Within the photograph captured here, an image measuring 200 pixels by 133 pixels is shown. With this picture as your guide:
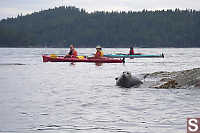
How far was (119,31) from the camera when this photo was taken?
17762 cm

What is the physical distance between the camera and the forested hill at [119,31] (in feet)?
561

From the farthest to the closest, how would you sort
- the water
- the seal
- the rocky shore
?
the seal
the rocky shore
the water

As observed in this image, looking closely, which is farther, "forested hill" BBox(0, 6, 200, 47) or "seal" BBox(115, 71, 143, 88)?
"forested hill" BBox(0, 6, 200, 47)

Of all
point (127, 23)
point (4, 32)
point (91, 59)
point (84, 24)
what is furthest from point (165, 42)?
point (91, 59)

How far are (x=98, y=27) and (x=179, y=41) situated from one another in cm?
3688

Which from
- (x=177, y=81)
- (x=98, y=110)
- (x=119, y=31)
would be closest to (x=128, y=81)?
(x=177, y=81)

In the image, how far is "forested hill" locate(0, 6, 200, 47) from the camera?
171000 mm

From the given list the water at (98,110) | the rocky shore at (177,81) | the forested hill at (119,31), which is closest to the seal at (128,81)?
the rocky shore at (177,81)

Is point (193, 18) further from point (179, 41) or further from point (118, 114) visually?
point (118, 114)

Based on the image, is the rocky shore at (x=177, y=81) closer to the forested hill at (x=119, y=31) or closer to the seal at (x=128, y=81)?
the seal at (x=128, y=81)

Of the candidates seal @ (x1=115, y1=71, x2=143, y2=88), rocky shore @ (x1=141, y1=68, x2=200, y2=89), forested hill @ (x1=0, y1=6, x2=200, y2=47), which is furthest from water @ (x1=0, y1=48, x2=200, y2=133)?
forested hill @ (x1=0, y1=6, x2=200, y2=47)

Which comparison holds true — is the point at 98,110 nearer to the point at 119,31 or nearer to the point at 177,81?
the point at 177,81

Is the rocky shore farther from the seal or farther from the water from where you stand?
the water

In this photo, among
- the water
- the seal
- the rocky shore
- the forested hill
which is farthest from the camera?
the forested hill
